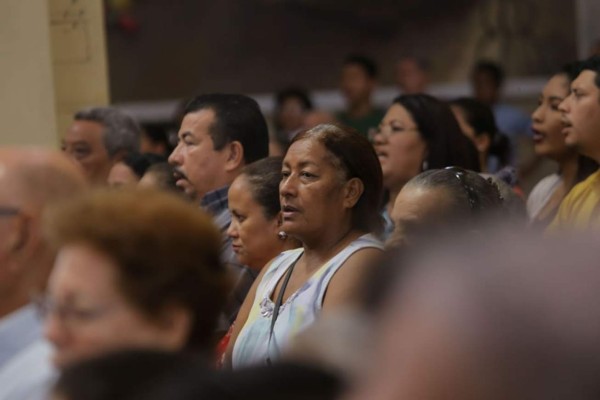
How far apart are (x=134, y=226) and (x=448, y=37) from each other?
10849 mm

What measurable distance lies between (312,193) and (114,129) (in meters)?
3.26

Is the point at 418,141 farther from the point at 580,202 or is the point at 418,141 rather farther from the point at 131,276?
the point at 131,276

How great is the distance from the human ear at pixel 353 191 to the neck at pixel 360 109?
595 cm

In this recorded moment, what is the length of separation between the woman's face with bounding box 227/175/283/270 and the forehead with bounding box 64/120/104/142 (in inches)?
102

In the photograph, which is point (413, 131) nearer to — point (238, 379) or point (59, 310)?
point (59, 310)

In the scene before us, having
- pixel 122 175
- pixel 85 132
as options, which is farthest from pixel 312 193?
pixel 85 132

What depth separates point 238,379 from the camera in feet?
5.55

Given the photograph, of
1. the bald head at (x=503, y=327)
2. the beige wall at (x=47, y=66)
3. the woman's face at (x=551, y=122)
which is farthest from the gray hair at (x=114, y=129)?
the bald head at (x=503, y=327)

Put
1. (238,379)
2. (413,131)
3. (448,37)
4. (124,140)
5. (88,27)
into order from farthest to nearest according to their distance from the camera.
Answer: (448,37) < (88,27) < (124,140) < (413,131) < (238,379)

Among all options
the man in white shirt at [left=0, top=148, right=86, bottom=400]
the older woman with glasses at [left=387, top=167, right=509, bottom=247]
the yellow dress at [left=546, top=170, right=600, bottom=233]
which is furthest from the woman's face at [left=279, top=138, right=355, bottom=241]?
the man in white shirt at [left=0, top=148, right=86, bottom=400]

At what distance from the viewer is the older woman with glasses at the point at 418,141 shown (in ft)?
19.4

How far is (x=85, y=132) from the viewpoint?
762 cm

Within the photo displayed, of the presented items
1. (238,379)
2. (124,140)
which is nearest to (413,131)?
(124,140)

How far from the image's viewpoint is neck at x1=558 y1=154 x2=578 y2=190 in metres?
6.32
